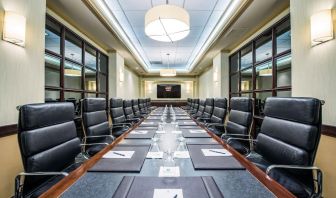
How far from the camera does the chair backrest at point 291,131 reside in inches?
46.8

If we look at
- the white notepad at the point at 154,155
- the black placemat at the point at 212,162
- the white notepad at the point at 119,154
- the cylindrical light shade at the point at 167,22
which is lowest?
the white notepad at the point at 119,154

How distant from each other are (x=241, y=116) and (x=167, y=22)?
4.91 ft

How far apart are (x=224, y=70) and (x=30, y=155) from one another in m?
5.58

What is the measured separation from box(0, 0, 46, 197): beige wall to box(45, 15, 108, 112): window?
78cm

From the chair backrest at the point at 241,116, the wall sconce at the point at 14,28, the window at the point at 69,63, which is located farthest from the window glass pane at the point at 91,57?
the chair backrest at the point at 241,116

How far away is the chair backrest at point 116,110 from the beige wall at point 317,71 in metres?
2.73

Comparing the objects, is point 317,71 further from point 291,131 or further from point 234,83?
point 234,83

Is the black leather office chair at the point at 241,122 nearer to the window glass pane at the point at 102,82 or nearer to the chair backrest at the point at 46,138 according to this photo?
the chair backrest at the point at 46,138

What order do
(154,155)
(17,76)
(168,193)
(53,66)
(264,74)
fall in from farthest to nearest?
(264,74)
(53,66)
(17,76)
(154,155)
(168,193)

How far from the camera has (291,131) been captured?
4.38 ft

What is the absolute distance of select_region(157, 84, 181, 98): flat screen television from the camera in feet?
37.1

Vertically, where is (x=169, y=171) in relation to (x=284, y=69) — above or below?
below

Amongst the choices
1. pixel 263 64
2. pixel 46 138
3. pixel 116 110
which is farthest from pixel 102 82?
pixel 46 138

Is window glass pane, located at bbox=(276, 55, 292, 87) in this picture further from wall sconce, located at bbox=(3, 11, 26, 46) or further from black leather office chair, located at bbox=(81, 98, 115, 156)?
wall sconce, located at bbox=(3, 11, 26, 46)
